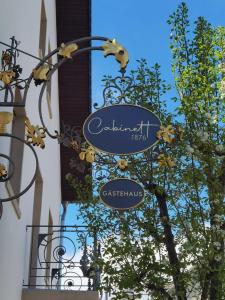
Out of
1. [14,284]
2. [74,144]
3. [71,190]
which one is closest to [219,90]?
[14,284]

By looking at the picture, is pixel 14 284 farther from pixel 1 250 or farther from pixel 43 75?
pixel 43 75

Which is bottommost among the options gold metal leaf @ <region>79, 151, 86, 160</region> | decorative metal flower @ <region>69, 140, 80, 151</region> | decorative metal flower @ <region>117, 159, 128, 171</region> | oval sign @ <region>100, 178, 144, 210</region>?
oval sign @ <region>100, 178, 144, 210</region>

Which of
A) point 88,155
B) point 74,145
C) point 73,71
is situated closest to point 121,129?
point 88,155

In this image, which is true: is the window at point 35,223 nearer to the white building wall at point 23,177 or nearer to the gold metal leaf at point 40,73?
the white building wall at point 23,177

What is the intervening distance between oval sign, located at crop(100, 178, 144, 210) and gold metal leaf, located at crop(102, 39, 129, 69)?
1.07 m

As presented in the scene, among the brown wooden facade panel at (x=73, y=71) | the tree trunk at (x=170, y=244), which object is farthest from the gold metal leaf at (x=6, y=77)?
the brown wooden facade panel at (x=73, y=71)

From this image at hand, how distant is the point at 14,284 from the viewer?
8586mm

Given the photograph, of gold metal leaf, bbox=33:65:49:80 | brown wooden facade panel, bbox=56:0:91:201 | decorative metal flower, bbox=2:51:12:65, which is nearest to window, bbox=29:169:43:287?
brown wooden facade panel, bbox=56:0:91:201

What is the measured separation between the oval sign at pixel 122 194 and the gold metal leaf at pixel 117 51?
1.07 meters

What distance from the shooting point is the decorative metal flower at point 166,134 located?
5.48m

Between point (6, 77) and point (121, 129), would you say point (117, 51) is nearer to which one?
point (121, 129)

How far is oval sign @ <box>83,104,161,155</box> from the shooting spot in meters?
5.44

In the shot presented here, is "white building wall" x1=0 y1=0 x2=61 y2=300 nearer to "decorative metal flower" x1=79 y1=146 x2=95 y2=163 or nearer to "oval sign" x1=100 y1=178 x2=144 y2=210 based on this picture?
"oval sign" x1=100 y1=178 x2=144 y2=210

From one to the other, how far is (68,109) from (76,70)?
40.8 inches
